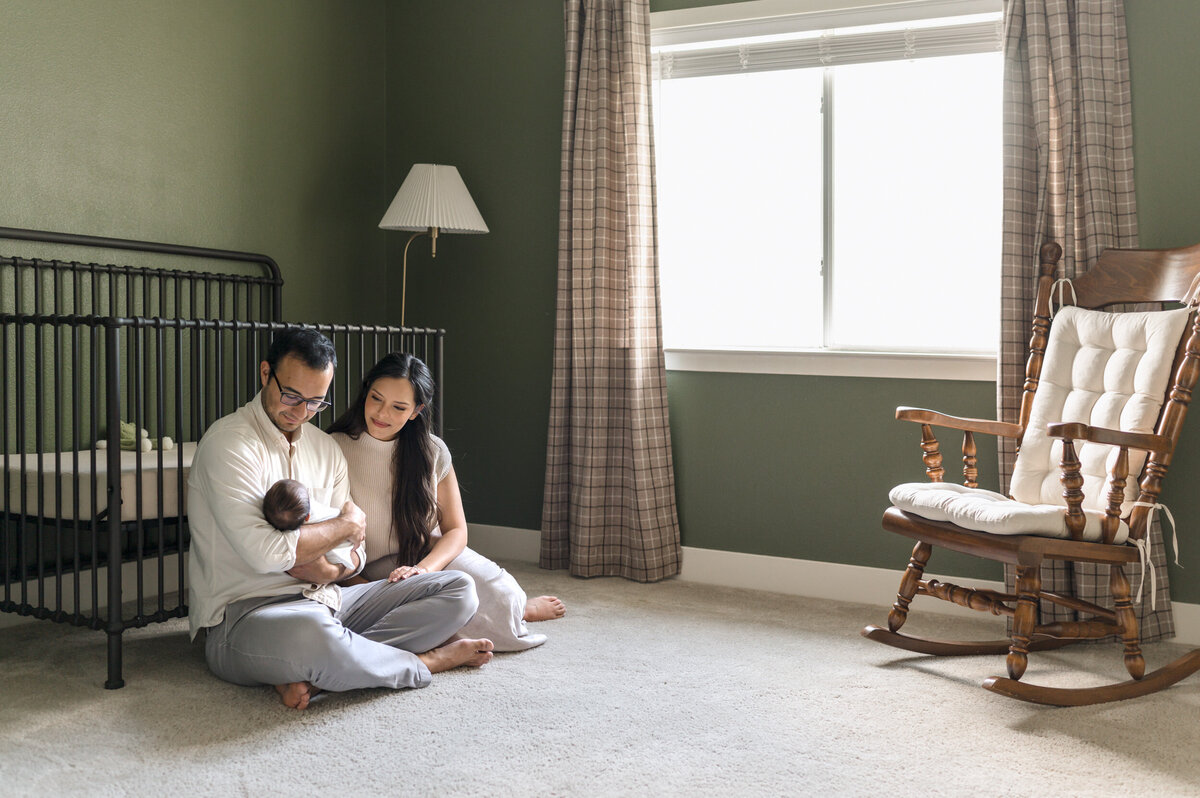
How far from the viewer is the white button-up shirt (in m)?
2.28

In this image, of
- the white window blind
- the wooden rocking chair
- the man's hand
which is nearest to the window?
the white window blind

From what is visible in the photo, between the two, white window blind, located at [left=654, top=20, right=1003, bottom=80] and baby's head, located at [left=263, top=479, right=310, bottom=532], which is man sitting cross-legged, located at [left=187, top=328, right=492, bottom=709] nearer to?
baby's head, located at [left=263, top=479, right=310, bottom=532]

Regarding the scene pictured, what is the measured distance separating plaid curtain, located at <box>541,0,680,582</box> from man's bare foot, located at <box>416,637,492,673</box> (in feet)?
3.51

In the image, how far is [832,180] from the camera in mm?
3543

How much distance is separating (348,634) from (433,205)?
1837 mm

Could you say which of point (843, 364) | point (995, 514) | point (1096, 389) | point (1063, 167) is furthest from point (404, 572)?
point (1063, 167)

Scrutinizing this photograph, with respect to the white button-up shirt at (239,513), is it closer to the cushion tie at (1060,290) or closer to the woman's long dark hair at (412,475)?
the woman's long dark hair at (412,475)

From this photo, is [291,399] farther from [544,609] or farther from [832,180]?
[832,180]

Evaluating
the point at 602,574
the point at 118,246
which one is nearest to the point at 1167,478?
the point at 602,574

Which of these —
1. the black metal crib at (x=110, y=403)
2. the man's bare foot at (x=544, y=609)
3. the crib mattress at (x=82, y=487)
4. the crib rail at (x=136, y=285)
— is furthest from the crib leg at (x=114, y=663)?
the man's bare foot at (x=544, y=609)

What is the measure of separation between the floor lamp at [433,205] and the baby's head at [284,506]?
1.58 m

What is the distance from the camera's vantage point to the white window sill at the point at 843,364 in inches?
130

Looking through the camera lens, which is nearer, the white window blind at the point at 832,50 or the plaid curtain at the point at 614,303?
the white window blind at the point at 832,50

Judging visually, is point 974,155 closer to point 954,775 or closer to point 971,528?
point 971,528
